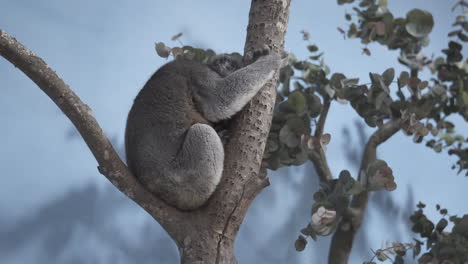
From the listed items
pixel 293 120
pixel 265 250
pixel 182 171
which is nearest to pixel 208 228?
pixel 182 171

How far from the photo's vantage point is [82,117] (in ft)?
5.20

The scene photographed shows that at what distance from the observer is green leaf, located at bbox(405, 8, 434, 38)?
2.85m

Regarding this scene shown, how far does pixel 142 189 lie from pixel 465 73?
8.04ft

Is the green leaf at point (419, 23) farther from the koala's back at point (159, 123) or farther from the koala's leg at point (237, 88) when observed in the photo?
the koala's back at point (159, 123)

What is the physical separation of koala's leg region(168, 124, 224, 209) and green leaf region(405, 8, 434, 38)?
1665mm

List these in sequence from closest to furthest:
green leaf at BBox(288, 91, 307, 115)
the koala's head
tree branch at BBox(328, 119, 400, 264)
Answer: the koala's head < green leaf at BBox(288, 91, 307, 115) < tree branch at BBox(328, 119, 400, 264)

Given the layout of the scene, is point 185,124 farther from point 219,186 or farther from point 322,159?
point 322,159

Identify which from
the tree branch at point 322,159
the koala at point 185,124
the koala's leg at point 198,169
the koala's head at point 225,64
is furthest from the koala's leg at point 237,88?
the tree branch at point 322,159

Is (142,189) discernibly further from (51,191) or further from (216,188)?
(51,191)

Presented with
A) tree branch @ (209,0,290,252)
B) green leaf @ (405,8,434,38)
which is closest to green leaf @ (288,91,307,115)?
tree branch @ (209,0,290,252)

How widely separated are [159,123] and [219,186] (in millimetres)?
468

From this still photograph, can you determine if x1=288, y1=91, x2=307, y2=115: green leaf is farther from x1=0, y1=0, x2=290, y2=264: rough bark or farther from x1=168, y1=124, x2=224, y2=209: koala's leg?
x1=168, y1=124, x2=224, y2=209: koala's leg

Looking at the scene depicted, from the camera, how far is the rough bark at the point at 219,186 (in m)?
1.54

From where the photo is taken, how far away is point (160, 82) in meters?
2.17
